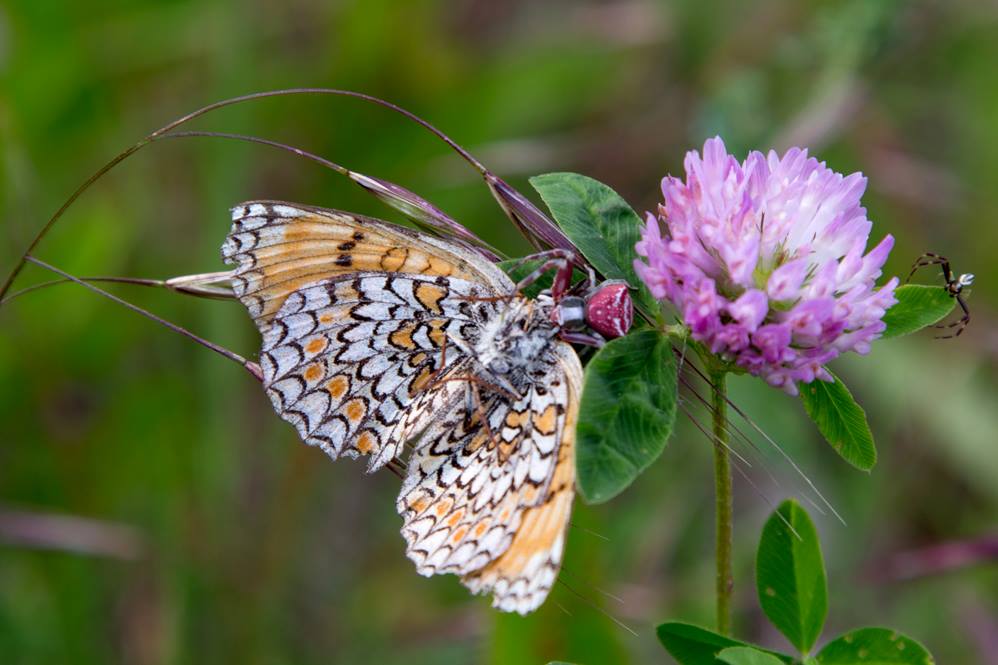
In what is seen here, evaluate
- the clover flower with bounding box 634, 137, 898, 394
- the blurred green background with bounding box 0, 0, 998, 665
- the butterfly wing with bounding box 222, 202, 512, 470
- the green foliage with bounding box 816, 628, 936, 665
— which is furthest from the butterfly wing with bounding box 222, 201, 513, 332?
the blurred green background with bounding box 0, 0, 998, 665

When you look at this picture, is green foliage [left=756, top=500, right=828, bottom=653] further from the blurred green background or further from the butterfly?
the blurred green background

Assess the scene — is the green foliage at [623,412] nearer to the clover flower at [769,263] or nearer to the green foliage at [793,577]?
the clover flower at [769,263]

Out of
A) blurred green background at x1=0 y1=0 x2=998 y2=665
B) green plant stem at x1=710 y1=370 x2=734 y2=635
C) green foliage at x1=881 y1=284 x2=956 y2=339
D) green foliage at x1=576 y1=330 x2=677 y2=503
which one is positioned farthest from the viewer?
blurred green background at x1=0 y1=0 x2=998 y2=665

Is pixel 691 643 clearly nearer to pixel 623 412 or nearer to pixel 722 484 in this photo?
pixel 722 484

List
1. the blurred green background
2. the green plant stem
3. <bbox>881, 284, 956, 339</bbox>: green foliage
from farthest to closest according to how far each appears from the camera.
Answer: the blurred green background, <bbox>881, 284, 956, 339</bbox>: green foliage, the green plant stem

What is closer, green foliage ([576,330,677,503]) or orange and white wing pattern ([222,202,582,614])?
green foliage ([576,330,677,503])

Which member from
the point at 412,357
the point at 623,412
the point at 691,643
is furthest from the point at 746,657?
the point at 412,357

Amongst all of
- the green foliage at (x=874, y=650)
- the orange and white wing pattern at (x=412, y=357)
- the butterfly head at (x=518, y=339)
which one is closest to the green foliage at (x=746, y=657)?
the green foliage at (x=874, y=650)
